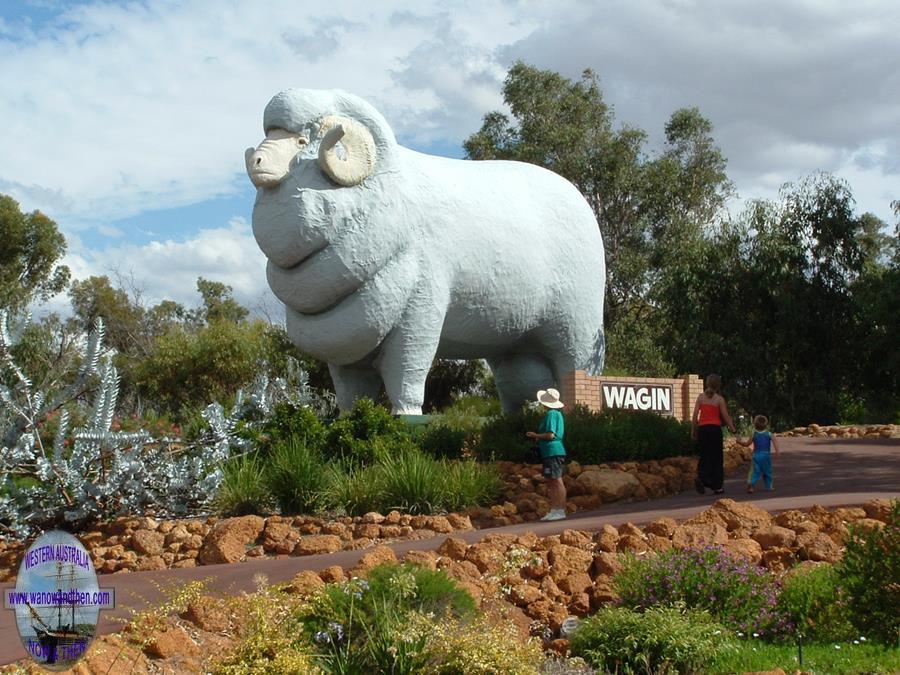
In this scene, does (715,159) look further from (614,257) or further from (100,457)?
(100,457)

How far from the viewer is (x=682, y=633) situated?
529 cm

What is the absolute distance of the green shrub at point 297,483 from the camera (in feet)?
32.0

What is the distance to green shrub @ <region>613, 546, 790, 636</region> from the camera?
5828 millimetres

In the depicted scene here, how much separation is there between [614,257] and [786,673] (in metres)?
26.7

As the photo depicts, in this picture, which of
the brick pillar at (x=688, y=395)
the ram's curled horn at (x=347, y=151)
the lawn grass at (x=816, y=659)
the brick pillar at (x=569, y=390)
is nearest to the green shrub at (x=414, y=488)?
the ram's curled horn at (x=347, y=151)

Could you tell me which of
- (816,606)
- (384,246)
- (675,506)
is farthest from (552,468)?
(384,246)

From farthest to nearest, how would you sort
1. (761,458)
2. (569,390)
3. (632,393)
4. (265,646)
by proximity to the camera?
1. (632,393)
2. (569,390)
3. (761,458)
4. (265,646)

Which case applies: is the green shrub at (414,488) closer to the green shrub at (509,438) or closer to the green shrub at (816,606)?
the green shrub at (509,438)

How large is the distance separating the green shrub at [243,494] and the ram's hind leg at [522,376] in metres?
5.98

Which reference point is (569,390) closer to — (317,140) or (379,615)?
(317,140)

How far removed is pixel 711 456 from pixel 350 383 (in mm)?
4858

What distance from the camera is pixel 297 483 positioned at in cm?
981

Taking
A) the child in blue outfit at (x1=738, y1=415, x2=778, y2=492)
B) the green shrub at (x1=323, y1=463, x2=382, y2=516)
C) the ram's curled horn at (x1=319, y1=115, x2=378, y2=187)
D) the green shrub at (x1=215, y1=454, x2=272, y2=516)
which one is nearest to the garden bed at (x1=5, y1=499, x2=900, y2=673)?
the child in blue outfit at (x1=738, y1=415, x2=778, y2=492)

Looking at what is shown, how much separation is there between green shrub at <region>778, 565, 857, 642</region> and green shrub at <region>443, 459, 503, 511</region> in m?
4.04
